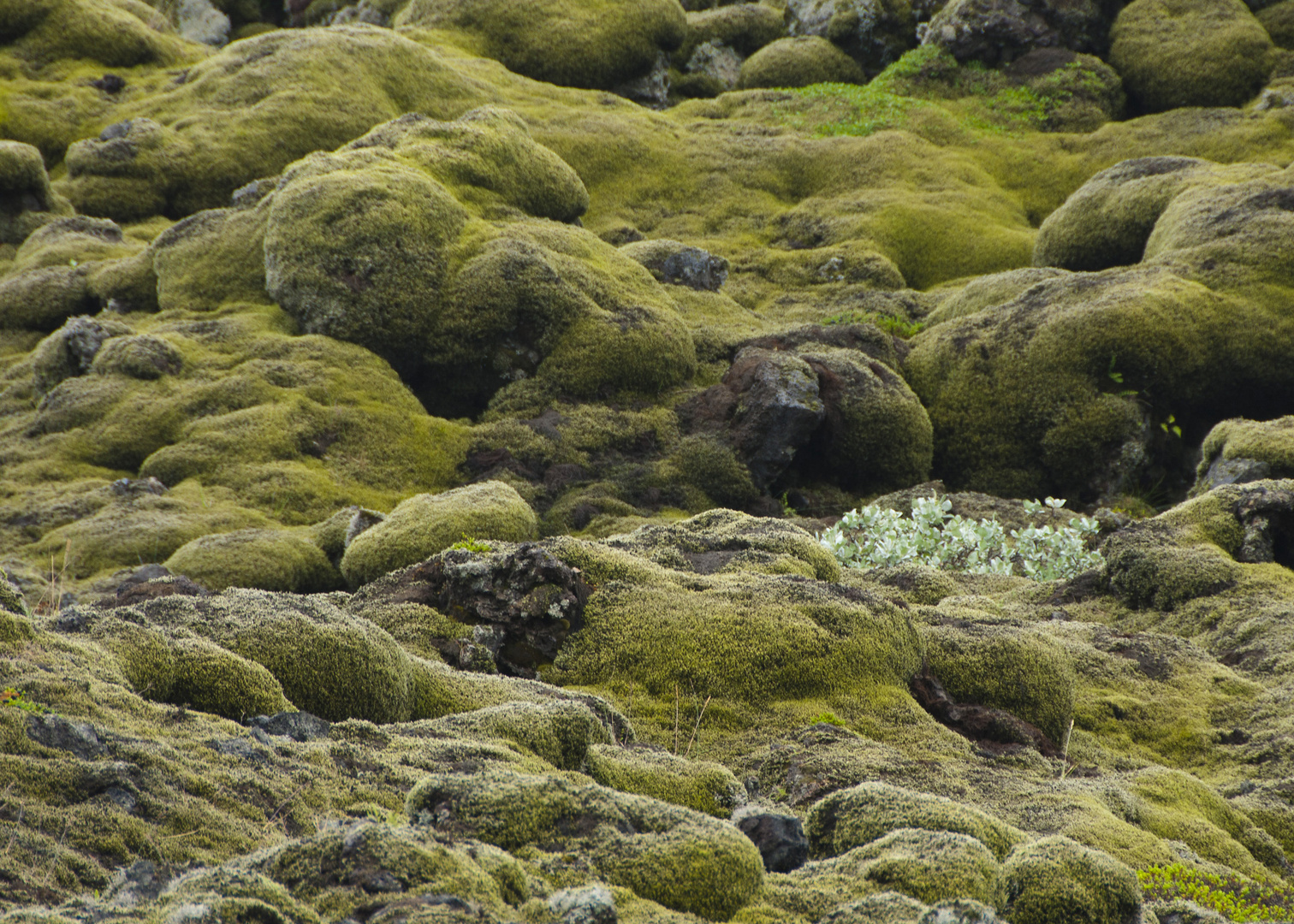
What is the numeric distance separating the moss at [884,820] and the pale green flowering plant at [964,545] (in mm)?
9538

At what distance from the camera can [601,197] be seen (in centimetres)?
3459

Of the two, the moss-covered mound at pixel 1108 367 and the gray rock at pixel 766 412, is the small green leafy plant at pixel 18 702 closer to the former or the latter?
the gray rock at pixel 766 412

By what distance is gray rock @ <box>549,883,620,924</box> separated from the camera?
4039 mm

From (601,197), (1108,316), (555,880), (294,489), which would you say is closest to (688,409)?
(294,489)

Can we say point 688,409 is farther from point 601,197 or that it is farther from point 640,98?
point 640,98

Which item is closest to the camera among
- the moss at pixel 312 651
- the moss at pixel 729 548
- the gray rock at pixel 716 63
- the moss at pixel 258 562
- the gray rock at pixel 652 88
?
the moss at pixel 312 651

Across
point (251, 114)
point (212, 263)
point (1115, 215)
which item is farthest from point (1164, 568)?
point (251, 114)

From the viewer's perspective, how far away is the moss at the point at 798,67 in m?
46.4

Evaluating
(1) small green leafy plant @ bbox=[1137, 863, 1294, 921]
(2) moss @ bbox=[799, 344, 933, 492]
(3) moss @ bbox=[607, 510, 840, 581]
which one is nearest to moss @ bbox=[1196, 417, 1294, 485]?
(2) moss @ bbox=[799, 344, 933, 492]

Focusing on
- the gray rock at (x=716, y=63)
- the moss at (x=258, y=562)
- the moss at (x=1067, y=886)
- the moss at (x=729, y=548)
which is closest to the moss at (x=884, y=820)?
the moss at (x=1067, y=886)

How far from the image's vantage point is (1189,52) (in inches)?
1623

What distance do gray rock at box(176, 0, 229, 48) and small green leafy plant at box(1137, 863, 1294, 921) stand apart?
57.8 meters

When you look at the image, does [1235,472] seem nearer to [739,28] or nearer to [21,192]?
[21,192]

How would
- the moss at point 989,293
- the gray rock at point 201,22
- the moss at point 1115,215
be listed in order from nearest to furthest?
1. the moss at point 989,293
2. the moss at point 1115,215
3. the gray rock at point 201,22
